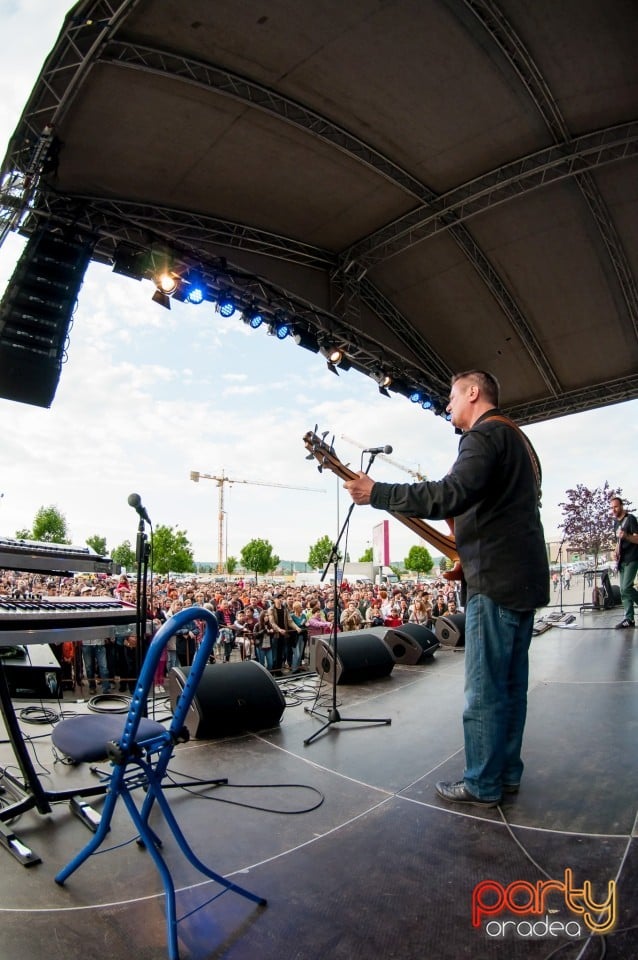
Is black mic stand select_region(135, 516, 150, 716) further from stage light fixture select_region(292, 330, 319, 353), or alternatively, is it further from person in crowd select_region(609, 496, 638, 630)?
stage light fixture select_region(292, 330, 319, 353)

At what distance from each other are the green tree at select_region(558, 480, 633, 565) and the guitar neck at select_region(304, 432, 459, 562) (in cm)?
2187

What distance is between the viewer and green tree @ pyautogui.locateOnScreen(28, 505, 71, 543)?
135ft

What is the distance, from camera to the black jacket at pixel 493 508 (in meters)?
2.07

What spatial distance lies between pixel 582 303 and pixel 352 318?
152 inches

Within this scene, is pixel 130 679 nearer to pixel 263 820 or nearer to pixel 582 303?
pixel 263 820

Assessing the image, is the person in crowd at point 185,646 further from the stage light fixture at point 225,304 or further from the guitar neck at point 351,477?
the guitar neck at point 351,477

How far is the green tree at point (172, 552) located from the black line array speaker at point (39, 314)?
4288cm

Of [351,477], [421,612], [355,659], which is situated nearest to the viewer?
[351,477]

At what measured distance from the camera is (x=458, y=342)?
9.49 m

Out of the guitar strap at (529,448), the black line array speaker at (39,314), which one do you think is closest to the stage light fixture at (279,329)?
the black line array speaker at (39,314)

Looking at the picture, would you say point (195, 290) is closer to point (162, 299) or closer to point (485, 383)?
point (162, 299)

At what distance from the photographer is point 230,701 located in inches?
122

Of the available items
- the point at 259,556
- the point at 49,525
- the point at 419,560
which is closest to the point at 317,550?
the point at 259,556

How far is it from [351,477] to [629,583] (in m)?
5.51
